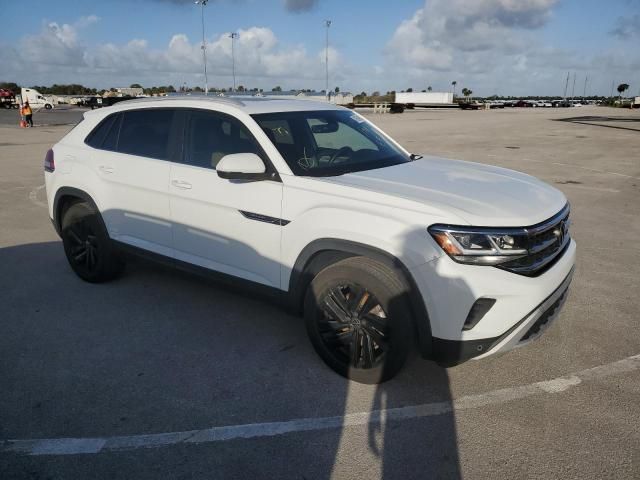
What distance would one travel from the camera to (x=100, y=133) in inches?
191

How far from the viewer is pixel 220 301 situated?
184 inches

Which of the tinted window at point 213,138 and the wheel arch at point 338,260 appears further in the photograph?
the tinted window at point 213,138

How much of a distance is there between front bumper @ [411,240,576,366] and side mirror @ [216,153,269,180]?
4.15 ft

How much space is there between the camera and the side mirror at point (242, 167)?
3.42 metres

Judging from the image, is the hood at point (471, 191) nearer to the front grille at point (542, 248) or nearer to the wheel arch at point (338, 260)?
the front grille at point (542, 248)

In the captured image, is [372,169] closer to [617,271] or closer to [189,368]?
[189,368]

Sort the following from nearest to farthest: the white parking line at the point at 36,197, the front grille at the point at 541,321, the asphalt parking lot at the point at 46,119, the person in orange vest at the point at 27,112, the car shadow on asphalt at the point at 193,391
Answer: the car shadow on asphalt at the point at 193,391 → the front grille at the point at 541,321 → the white parking line at the point at 36,197 → the person in orange vest at the point at 27,112 → the asphalt parking lot at the point at 46,119

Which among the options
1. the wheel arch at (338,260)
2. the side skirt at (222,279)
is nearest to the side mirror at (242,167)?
the wheel arch at (338,260)

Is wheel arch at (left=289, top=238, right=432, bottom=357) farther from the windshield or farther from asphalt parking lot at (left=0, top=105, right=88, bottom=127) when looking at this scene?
asphalt parking lot at (left=0, top=105, right=88, bottom=127)

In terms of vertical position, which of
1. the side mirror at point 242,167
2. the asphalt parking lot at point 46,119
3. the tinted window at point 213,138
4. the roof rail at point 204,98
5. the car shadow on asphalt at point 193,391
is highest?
the roof rail at point 204,98

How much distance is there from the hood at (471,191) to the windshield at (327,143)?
194 mm

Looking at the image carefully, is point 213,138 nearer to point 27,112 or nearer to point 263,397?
point 263,397

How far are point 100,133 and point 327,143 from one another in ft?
7.23

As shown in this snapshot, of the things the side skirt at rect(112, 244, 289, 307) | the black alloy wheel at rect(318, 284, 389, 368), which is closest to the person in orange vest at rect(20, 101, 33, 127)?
the side skirt at rect(112, 244, 289, 307)
